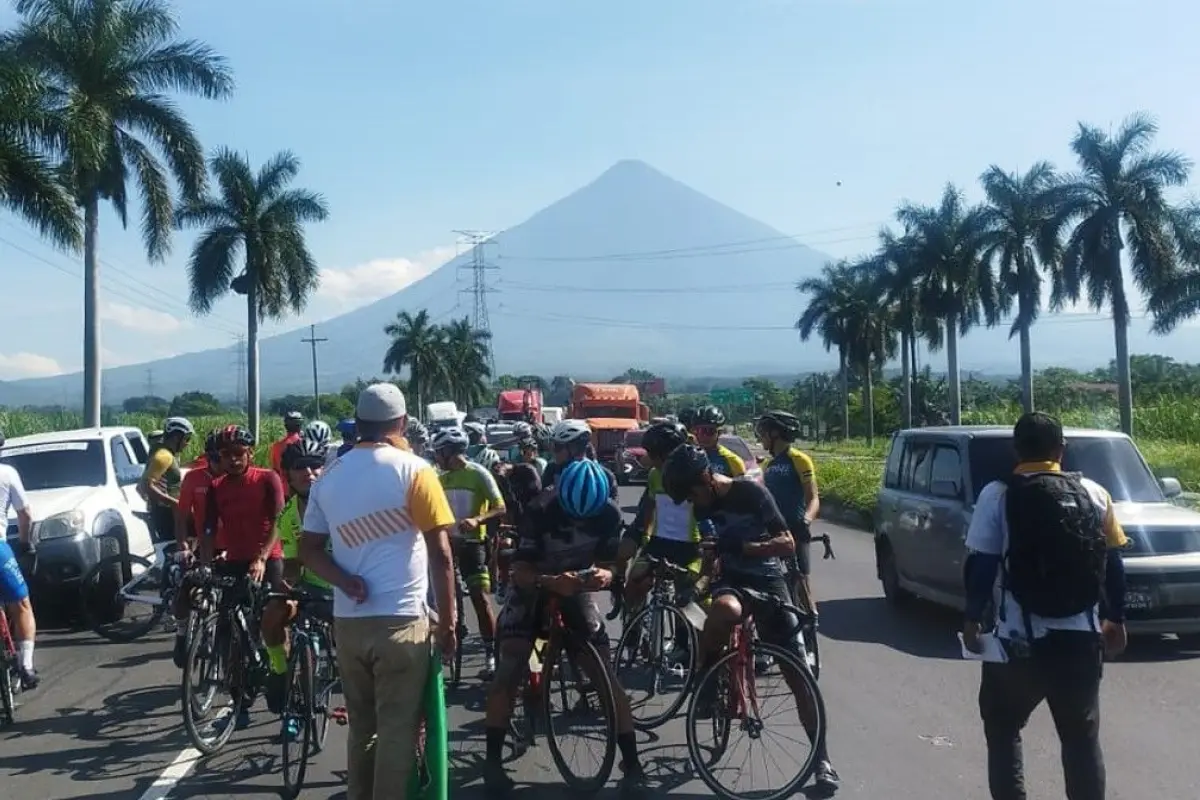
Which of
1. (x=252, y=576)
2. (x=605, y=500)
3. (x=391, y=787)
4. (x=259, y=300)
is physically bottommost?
(x=391, y=787)

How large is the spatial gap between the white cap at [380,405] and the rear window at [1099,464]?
254 inches

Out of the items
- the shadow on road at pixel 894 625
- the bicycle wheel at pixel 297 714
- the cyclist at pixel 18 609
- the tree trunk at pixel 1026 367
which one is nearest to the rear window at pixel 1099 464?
the shadow on road at pixel 894 625

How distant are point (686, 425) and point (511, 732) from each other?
3.56 meters

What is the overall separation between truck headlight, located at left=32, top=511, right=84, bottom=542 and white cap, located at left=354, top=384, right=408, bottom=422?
784 cm

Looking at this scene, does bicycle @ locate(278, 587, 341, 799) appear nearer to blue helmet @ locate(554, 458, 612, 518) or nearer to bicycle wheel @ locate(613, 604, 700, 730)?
blue helmet @ locate(554, 458, 612, 518)

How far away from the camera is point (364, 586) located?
15.0 feet

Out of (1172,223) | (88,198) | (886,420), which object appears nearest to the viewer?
(88,198)

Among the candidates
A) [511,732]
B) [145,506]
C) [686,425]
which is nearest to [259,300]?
[145,506]

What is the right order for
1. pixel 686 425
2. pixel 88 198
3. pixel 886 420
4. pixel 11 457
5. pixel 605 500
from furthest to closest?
pixel 886 420 → pixel 88 198 → pixel 11 457 → pixel 686 425 → pixel 605 500

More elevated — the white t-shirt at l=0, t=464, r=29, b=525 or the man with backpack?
the white t-shirt at l=0, t=464, r=29, b=525

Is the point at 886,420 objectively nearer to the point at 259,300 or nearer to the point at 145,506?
the point at 259,300

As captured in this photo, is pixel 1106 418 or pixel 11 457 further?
pixel 1106 418

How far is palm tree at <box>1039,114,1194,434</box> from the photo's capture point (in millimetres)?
41938

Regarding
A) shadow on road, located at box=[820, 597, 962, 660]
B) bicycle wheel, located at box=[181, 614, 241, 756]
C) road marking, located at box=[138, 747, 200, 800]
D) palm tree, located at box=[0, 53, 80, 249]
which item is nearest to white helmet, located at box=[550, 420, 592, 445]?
bicycle wheel, located at box=[181, 614, 241, 756]
